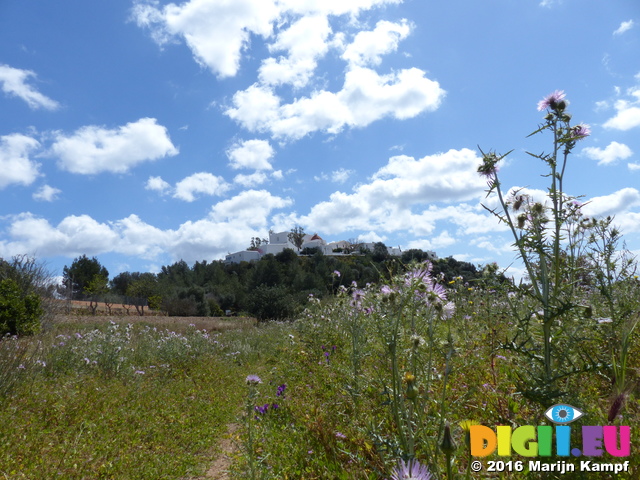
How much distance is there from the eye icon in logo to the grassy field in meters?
0.03

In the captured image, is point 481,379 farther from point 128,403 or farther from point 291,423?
point 128,403

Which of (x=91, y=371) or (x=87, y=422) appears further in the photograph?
(x=91, y=371)

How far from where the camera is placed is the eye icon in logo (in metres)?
1.82

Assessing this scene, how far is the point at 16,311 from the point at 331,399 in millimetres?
9109

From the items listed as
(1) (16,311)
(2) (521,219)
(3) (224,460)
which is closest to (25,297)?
(1) (16,311)

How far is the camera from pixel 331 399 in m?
4.06

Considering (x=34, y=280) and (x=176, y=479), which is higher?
(x=34, y=280)

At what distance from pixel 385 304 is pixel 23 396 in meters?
4.70

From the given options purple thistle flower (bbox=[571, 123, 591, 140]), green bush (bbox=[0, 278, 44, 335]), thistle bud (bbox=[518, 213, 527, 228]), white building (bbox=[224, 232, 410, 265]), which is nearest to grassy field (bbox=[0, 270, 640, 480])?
thistle bud (bbox=[518, 213, 527, 228])

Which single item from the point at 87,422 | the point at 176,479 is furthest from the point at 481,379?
the point at 87,422

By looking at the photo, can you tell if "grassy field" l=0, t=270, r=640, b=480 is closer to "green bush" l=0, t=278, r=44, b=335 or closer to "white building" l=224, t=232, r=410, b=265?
"green bush" l=0, t=278, r=44, b=335

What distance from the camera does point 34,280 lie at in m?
12.0

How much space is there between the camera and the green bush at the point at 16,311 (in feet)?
31.0
